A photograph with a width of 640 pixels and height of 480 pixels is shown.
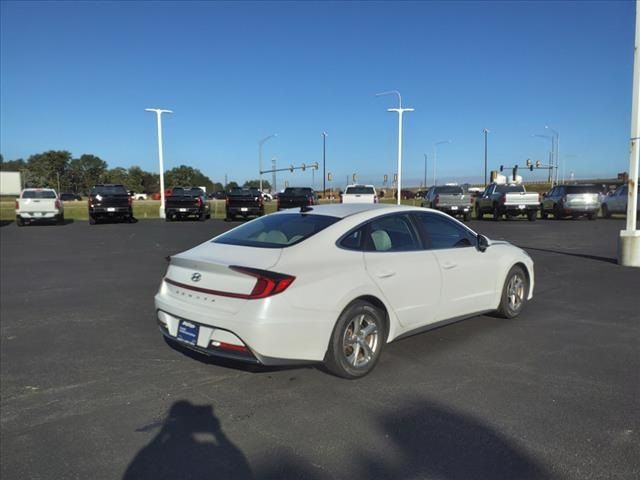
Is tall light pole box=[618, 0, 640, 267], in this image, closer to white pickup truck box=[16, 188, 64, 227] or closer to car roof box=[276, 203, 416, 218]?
car roof box=[276, 203, 416, 218]

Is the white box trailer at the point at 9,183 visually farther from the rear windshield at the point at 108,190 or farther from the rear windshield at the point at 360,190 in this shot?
the rear windshield at the point at 360,190

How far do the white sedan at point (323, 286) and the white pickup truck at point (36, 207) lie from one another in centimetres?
2274

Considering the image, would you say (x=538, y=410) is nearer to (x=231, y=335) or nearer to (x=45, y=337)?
(x=231, y=335)

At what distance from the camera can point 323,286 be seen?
13.4 ft

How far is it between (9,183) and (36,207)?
2580 inches

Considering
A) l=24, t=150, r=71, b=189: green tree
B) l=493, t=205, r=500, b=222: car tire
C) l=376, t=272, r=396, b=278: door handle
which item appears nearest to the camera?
l=376, t=272, r=396, b=278: door handle

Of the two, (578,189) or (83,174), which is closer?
(578,189)

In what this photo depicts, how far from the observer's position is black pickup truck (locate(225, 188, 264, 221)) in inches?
1066

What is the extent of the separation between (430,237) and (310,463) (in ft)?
9.28

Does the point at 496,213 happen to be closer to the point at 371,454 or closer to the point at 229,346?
the point at 229,346

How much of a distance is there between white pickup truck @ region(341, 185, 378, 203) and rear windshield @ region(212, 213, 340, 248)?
2261 cm

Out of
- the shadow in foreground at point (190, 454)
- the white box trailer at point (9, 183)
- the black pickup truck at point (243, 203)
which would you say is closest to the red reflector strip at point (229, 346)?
the shadow in foreground at point (190, 454)

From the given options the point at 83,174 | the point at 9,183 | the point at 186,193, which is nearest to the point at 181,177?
the point at 83,174

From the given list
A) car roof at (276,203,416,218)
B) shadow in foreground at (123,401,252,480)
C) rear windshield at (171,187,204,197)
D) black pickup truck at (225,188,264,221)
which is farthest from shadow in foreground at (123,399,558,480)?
rear windshield at (171,187,204,197)
